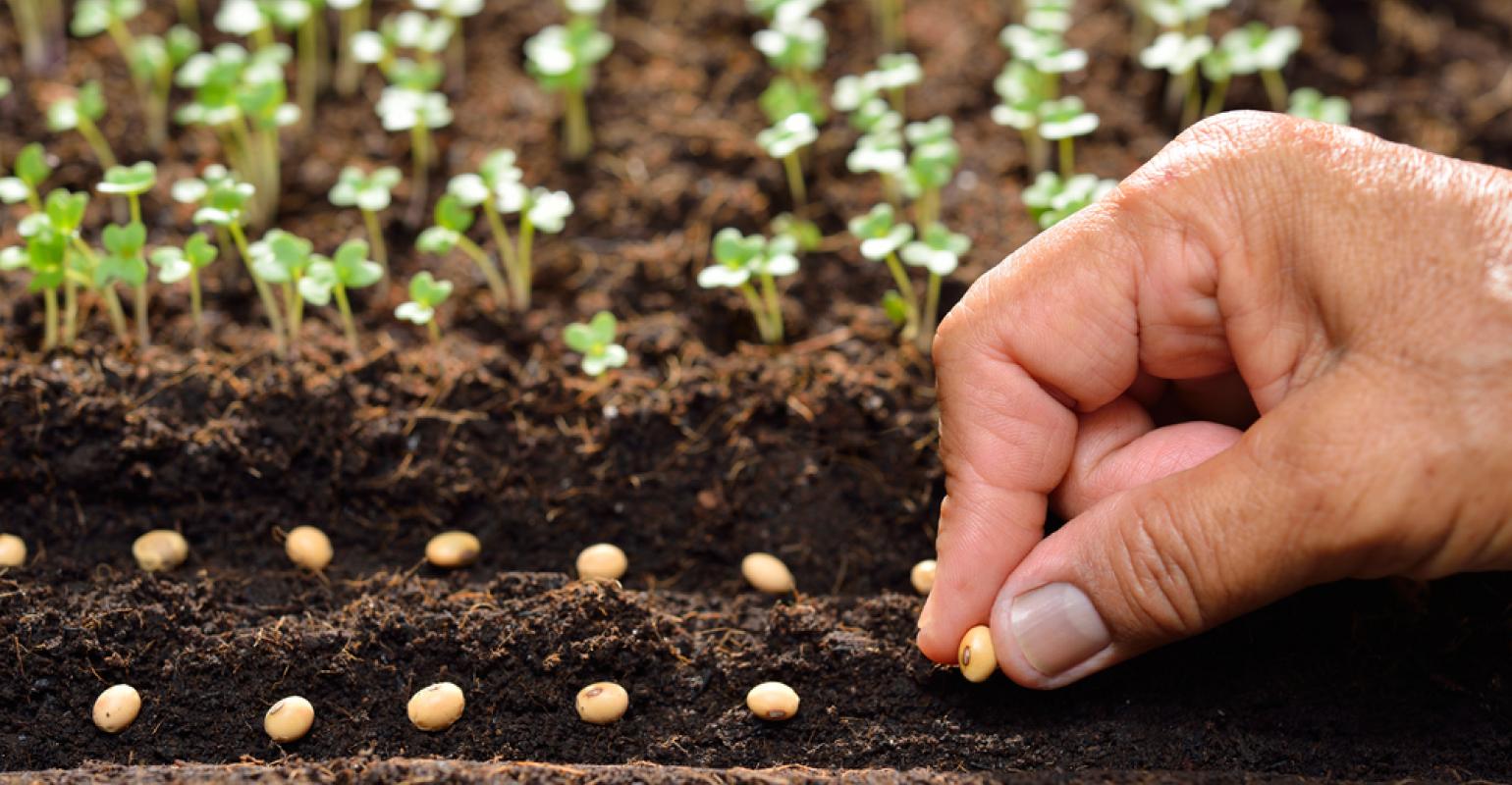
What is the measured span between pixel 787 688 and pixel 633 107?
141 centimetres

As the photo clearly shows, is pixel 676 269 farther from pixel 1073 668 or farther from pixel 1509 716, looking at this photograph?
pixel 1509 716

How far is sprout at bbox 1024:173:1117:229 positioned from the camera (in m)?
1.96

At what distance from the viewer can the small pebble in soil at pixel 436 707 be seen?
1.56 metres

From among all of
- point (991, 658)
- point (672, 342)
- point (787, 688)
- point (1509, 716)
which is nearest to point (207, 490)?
point (672, 342)

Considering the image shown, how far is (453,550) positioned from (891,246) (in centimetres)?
75

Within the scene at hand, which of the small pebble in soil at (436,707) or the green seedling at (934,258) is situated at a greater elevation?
the green seedling at (934,258)

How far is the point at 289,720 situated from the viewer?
1549mm

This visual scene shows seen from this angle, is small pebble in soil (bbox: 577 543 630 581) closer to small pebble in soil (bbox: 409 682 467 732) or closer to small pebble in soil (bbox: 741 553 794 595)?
small pebble in soil (bbox: 741 553 794 595)

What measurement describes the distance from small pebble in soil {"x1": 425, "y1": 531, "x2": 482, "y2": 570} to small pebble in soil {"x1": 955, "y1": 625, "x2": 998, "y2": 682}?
68 cm

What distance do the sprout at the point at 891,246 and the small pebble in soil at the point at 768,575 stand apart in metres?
0.47

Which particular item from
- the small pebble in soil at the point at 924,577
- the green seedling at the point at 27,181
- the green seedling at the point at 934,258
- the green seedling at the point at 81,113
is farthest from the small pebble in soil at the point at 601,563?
the green seedling at the point at 81,113

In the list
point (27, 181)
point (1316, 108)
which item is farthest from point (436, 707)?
point (1316, 108)

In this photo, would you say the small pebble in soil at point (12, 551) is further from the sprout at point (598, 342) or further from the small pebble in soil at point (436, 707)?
the sprout at point (598, 342)

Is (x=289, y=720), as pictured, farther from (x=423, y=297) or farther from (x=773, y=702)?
(x=423, y=297)
